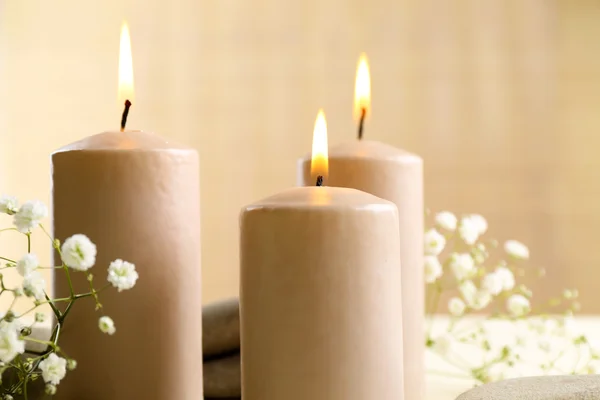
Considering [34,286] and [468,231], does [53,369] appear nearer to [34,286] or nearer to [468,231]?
[34,286]

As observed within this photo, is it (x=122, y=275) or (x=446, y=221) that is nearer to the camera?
(x=122, y=275)

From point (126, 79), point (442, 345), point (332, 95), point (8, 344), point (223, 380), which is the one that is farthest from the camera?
point (332, 95)

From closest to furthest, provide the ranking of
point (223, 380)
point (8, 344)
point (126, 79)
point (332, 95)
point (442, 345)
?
point (8, 344) < point (126, 79) < point (223, 380) < point (442, 345) < point (332, 95)

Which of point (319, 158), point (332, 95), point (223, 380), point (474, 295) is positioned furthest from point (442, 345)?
point (332, 95)

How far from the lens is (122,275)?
1.49ft

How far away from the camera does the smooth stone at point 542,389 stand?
0.50 meters

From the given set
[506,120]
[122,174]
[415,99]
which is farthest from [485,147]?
[122,174]

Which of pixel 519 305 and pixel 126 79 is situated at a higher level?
pixel 126 79

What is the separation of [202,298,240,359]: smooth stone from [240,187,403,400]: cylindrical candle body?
209mm

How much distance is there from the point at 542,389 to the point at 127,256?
0.96 ft

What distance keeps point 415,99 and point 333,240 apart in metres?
1.51

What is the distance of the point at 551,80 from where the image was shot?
6.22ft

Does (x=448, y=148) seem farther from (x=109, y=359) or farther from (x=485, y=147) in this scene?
(x=109, y=359)

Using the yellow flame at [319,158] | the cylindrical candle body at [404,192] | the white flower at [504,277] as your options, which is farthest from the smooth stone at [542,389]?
the white flower at [504,277]
